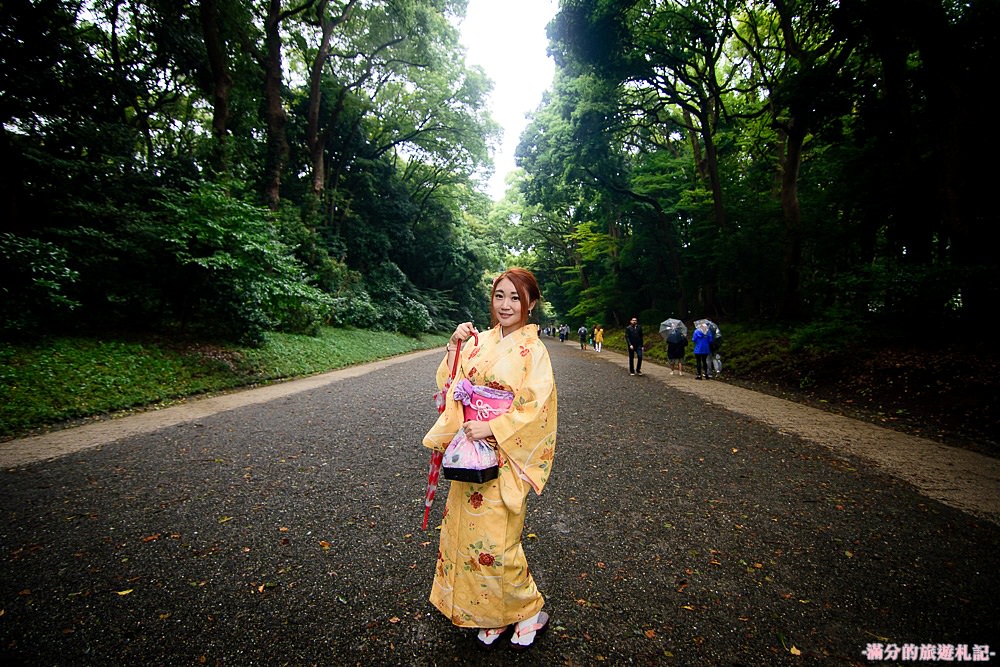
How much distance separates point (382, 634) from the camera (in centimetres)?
186

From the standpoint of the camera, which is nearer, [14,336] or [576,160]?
[14,336]

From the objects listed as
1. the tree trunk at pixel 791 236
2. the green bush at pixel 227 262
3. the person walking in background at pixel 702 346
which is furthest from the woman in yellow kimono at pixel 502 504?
the tree trunk at pixel 791 236

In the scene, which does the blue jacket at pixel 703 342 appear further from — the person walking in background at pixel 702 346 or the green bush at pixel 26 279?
the green bush at pixel 26 279

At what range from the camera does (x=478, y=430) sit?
1750mm

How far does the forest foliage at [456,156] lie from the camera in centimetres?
718

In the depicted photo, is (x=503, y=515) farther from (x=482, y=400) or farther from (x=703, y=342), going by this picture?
(x=703, y=342)

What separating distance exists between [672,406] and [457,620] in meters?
6.24

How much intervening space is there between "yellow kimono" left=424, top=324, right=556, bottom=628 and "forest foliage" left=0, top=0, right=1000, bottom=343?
8.37m

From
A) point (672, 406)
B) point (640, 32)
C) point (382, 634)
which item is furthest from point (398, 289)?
point (382, 634)

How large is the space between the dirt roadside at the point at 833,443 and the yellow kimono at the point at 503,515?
382cm

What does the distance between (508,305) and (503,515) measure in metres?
0.99

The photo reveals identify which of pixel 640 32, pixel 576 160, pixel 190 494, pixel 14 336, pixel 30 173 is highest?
pixel 640 32

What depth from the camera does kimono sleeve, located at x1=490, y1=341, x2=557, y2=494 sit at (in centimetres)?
176

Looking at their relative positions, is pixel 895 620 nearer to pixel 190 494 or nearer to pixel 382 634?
pixel 382 634
